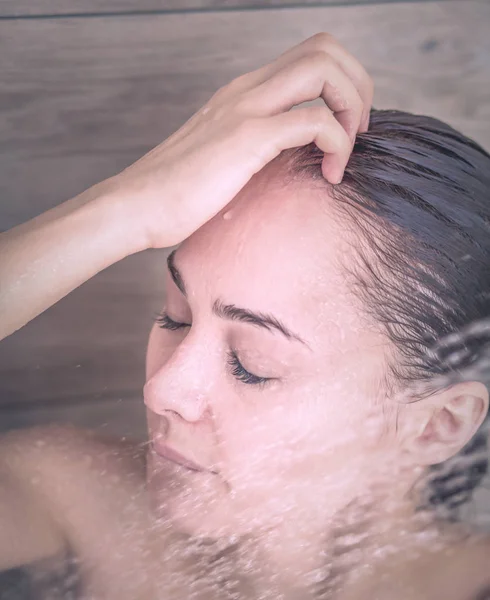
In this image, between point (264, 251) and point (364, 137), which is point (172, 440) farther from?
point (364, 137)

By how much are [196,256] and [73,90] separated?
0.34 metres

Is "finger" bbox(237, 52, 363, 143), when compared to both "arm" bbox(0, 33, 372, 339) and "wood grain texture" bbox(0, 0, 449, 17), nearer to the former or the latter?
"arm" bbox(0, 33, 372, 339)

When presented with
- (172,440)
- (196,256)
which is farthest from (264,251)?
(172,440)

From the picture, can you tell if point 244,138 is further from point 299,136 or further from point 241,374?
point 241,374

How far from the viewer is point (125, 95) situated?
71 cm

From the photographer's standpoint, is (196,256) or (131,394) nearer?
(196,256)

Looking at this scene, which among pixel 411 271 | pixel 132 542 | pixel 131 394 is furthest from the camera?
pixel 131 394

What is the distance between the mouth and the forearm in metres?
0.16

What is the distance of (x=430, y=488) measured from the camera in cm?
54

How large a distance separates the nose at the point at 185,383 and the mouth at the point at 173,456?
0.15ft

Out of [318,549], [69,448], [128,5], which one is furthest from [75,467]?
[128,5]

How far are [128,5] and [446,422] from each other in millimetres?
525

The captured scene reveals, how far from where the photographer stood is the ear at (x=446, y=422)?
0.48 m

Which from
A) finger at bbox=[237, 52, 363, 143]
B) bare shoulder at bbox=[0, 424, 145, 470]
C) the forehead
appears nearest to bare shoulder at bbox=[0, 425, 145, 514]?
bare shoulder at bbox=[0, 424, 145, 470]
